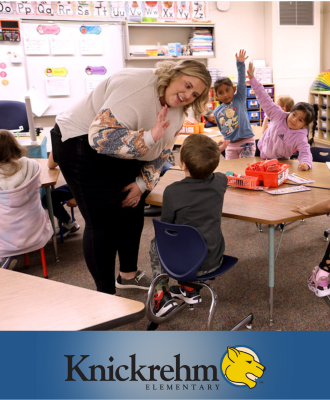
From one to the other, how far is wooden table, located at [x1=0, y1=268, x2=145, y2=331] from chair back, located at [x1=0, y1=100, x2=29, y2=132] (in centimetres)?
390

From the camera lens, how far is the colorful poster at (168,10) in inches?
238

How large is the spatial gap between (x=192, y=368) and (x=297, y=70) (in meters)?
6.85

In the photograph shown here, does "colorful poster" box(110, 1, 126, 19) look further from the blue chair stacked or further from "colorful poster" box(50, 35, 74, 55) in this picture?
the blue chair stacked

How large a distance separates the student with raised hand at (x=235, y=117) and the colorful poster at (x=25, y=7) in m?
3.59

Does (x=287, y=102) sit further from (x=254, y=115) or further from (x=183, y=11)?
(x=183, y=11)

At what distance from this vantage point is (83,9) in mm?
5691

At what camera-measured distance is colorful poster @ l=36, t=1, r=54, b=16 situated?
18.0 ft

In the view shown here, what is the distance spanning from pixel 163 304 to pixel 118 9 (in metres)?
5.16

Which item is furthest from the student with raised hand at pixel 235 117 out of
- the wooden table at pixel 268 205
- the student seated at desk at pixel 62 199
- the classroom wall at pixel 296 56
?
the classroom wall at pixel 296 56

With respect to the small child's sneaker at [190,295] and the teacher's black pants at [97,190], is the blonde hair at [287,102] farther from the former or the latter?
the small child's sneaker at [190,295]

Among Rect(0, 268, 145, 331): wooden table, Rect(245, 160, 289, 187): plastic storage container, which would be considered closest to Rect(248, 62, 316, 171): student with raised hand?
Rect(245, 160, 289, 187): plastic storage container

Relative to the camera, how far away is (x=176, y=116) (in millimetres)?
1748

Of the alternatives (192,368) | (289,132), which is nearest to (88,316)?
(192,368)

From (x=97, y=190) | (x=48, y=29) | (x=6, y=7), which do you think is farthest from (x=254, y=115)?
(x=97, y=190)
